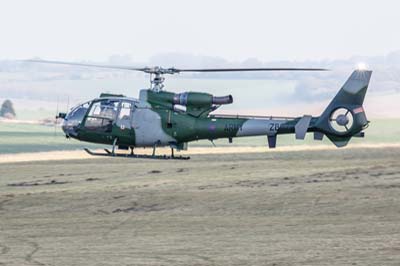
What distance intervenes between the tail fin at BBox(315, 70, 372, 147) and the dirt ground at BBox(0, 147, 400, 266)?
380cm

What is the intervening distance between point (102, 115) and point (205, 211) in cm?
1317

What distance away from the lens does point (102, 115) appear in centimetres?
3888

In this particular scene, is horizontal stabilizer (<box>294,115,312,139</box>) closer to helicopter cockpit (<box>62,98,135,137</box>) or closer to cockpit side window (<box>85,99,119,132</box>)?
helicopter cockpit (<box>62,98,135,137</box>)

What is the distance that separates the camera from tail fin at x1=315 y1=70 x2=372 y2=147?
3750 centimetres

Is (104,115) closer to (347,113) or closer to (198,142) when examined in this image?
(347,113)

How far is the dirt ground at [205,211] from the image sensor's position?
3825 centimetres

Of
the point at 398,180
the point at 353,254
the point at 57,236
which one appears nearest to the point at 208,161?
the point at 398,180

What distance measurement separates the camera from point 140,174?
68.2 m

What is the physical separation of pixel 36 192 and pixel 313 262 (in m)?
25.5

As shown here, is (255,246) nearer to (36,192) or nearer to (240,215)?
(240,215)

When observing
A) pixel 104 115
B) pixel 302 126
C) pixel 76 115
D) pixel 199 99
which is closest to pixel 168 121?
pixel 199 99

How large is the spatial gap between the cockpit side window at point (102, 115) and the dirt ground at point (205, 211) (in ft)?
13.4

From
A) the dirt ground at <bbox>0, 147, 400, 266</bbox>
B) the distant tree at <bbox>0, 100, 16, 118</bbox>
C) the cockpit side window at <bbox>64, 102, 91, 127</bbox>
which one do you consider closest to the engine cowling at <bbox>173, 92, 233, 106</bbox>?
the cockpit side window at <bbox>64, 102, 91, 127</bbox>

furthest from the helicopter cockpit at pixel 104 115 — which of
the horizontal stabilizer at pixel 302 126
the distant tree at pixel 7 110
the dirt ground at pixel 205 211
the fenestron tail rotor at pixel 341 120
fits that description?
the distant tree at pixel 7 110
